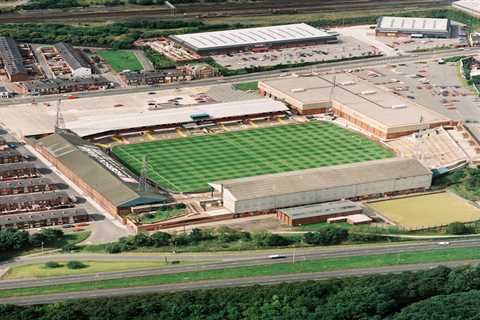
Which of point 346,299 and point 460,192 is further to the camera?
point 460,192

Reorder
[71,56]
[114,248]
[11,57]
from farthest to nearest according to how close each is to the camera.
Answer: [71,56] → [11,57] → [114,248]

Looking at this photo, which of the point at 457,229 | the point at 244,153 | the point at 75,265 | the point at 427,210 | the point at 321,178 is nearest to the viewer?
the point at 75,265

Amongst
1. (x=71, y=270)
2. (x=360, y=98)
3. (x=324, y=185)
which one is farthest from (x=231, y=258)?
(x=360, y=98)

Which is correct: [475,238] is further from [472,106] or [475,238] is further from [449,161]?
[472,106]

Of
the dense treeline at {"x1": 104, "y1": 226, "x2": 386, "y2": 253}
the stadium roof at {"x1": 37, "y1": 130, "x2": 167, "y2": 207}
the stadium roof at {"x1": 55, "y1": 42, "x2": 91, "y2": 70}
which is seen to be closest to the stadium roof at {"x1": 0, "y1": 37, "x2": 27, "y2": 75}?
the stadium roof at {"x1": 55, "y1": 42, "x2": 91, "y2": 70}

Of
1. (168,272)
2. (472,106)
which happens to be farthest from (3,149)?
(472,106)

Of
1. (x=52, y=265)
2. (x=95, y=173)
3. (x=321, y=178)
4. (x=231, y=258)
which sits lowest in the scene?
(x=231, y=258)

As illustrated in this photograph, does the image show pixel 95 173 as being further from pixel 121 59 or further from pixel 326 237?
pixel 121 59
